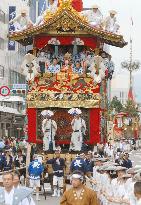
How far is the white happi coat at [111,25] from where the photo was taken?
21609 millimetres

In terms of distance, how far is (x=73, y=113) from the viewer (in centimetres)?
2052

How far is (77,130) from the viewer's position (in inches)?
814

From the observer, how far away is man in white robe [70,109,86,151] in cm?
2066

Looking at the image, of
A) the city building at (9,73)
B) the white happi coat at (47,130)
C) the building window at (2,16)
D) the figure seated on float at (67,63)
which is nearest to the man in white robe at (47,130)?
the white happi coat at (47,130)

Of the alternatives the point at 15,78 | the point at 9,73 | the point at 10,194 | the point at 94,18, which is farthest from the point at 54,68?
the point at 15,78

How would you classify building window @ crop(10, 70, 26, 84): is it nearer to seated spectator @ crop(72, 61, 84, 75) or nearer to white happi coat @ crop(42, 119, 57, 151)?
seated spectator @ crop(72, 61, 84, 75)

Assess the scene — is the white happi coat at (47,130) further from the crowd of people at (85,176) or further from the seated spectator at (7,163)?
the seated spectator at (7,163)

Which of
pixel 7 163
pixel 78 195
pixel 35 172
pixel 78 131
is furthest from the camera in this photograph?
pixel 78 131

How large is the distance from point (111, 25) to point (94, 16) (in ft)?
2.39

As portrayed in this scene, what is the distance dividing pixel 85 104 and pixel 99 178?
26.0 feet

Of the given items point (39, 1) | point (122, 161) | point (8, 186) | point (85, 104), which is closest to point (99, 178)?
point (8, 186)

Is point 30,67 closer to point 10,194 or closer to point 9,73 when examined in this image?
point 10,194

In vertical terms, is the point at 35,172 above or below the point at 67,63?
below

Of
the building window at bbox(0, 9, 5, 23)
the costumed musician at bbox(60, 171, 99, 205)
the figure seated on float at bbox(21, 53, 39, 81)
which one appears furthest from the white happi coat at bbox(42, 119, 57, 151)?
the building window at bbox(0, 9, 5, 23)
